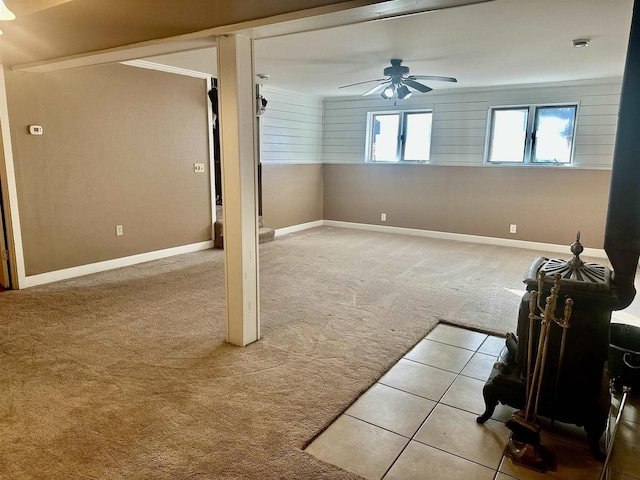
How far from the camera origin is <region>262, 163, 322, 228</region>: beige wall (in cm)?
710

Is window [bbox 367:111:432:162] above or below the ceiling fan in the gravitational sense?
below

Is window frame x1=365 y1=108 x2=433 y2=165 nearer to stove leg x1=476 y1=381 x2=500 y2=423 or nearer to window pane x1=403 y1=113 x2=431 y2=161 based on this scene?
window pane x1=403 y1=113 x2=431 y2=161

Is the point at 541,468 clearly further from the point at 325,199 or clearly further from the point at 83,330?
the point at 325,199

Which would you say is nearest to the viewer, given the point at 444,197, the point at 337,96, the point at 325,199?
the point at 444,197

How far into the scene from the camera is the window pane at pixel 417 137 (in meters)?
7.23

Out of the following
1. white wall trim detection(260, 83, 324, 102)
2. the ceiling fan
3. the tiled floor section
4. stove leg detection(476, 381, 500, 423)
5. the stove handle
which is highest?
white wall trim detection(260, 83, 324, 102)

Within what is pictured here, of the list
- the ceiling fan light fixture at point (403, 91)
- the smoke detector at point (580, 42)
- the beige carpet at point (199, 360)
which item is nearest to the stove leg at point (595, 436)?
the beige carpet at point (199, 360)

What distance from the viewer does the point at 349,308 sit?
389cm

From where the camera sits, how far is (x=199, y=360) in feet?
9.42

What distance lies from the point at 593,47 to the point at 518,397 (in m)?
3.70

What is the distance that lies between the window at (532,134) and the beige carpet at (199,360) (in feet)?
7.00

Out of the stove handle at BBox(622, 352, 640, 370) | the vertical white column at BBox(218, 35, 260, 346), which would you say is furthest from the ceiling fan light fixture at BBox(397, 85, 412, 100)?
the stove handle at BBox(622, 352, 640, 370)

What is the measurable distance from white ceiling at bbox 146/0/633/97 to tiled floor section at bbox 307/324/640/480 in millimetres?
2605

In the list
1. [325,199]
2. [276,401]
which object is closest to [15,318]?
[276,401]
